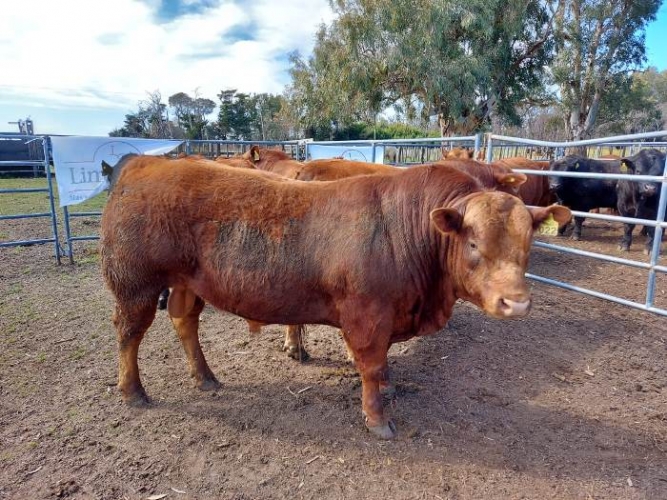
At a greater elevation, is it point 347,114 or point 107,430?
point 347,114

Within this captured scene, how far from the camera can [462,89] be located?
22453 mm

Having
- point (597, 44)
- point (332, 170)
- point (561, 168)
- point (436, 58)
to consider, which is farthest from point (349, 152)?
point (597, 44)

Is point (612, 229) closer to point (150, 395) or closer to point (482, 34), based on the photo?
point (150, 395)

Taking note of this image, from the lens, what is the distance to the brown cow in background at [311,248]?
2.85 metres

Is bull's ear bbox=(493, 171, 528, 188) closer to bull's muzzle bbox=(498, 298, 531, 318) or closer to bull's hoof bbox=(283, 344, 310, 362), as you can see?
bull's muzzle bbox=(498, 298, 531, 318)

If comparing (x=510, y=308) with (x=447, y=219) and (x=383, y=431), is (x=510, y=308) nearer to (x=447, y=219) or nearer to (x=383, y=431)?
(x=447, y=219)

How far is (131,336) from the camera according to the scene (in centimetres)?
337

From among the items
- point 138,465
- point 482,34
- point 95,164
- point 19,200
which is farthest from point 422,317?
point 482,34

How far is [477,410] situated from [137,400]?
8.42ft

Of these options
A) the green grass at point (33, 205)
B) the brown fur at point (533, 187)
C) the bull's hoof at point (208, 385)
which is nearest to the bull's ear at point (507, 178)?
the bull's hoof at point (208, 385)

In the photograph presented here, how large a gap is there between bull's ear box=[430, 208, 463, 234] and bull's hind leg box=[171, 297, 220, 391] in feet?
6.79

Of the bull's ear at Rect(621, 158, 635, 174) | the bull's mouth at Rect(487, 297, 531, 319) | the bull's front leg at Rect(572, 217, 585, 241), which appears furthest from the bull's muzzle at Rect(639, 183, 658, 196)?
the bull's mouth at Rect(487, 297, 531, 319)

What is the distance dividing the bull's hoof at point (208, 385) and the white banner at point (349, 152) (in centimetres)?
593

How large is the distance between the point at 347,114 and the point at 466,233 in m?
24.8
